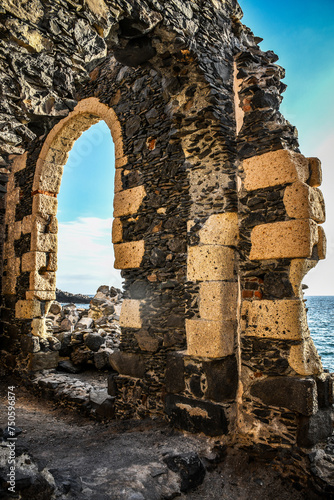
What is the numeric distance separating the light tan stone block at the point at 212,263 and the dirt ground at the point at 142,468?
5.31 feet

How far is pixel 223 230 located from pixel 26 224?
463 centimetres

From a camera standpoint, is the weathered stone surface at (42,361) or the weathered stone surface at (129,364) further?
the weathered stone surface at (42,361)

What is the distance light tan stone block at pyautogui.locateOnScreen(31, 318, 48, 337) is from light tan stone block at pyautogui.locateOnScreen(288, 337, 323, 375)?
15.8 ft

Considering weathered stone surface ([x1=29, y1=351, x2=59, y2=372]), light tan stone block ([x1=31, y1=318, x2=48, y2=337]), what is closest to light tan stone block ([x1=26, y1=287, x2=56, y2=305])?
light tan stone block ([x1=31, y1=318, x2=48, y2=337])

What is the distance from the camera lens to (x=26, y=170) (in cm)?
700

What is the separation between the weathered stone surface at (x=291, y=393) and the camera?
2955mm

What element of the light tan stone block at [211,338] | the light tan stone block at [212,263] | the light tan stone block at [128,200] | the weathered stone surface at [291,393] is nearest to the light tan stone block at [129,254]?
the light tan stone block at [128,200]

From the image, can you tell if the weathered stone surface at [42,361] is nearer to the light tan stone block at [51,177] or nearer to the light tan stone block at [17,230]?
the light tan stone block at [17,230]

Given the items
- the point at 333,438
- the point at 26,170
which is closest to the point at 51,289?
the point at 26,170

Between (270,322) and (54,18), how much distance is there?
3.05 metres

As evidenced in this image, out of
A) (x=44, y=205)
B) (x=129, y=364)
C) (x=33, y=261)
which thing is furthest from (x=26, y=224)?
(x=129, y=364)

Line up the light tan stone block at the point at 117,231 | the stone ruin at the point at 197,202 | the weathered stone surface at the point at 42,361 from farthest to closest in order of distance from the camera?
the weathered stone surface at the point at 42,361
the light tan stone block at the point at 117,231
the stone ruin at the point at 197,202

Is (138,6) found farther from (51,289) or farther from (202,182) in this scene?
(51,289)

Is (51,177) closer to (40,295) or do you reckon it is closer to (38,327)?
(40,295)
